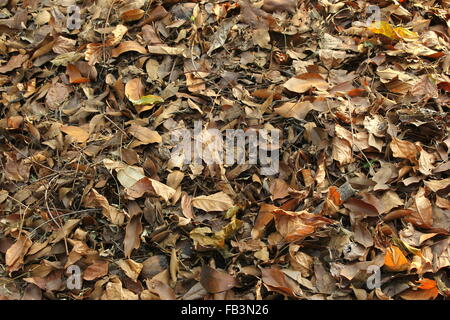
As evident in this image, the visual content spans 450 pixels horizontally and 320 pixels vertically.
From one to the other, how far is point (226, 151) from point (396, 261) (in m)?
0.78

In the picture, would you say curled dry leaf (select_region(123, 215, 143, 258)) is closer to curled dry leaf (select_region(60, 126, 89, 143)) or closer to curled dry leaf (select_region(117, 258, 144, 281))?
curled dry leaf (select_region(117, 258, 144, 281))

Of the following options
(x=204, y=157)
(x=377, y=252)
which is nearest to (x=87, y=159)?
(x=204, y=157)

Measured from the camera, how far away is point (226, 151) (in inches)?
83.0

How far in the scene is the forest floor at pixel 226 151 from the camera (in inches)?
75.2

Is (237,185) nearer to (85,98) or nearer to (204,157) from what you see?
(204,157)

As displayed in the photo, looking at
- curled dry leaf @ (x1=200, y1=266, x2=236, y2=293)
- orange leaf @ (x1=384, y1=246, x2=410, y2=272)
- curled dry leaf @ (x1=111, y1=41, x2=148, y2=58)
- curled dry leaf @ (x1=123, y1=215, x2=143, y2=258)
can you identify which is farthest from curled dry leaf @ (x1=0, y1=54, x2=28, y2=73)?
orange leaf @ (x1=384, y1=246, x2=410, y2=272)

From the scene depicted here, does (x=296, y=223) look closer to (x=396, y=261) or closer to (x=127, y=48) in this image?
(x=396, y=261)

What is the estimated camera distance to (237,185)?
6.72 ft

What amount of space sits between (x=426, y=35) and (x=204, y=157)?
1.28m

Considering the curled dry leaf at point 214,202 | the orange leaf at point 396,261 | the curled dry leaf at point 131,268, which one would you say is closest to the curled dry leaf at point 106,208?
the curled dry leaf at point 131,268

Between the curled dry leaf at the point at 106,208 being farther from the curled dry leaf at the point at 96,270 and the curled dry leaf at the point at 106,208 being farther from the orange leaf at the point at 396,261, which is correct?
the orange leaf at the point at 396,261

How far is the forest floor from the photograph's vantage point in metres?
1.91
